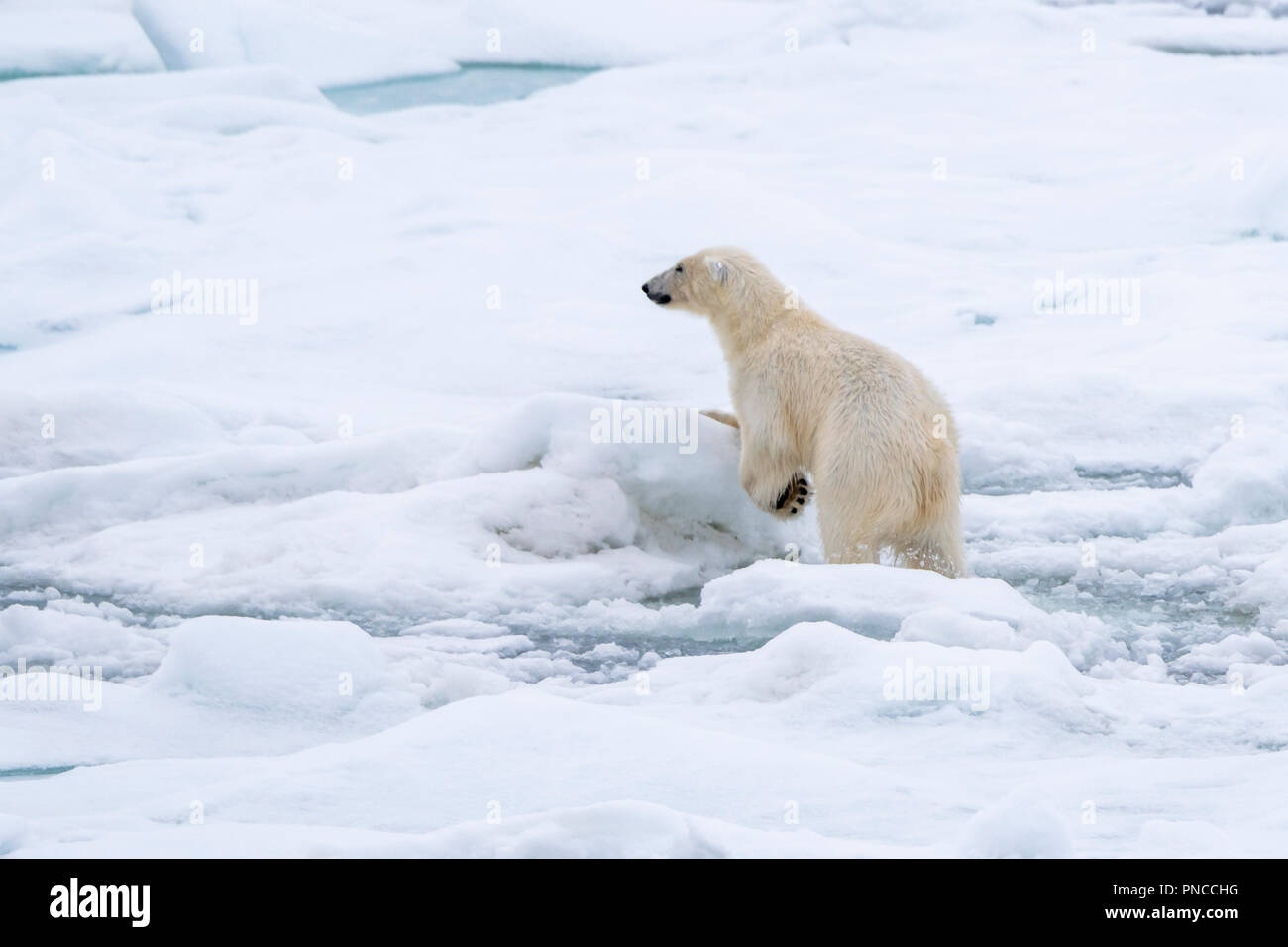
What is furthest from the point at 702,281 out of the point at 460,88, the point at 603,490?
the point at 460,88

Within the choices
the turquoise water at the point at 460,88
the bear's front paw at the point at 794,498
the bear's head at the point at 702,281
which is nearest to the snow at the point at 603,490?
the bear's front paw at the point at 794,498

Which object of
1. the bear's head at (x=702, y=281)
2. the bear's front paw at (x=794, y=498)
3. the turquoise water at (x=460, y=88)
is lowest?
the bear's front paw at (x=794, y=498)

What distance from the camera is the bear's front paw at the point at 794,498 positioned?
4379 mm

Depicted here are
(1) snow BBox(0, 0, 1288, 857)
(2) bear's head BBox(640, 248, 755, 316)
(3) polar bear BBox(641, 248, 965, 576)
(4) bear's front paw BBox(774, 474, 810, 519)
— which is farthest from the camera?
(2) bear's head BBox(640, 248, 755, 316)

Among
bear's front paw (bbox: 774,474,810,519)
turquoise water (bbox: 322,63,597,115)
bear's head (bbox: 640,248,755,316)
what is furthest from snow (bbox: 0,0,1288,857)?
turquoise water (bbox: 322,63,597,115)

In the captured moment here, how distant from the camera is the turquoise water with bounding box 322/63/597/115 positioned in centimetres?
1291

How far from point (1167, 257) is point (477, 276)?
13.0 feet

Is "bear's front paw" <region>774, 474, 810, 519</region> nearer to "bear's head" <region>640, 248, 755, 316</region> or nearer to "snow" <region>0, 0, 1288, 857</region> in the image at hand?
"snow" <region>0, 0, 1288, 857</region>

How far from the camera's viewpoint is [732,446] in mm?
4633

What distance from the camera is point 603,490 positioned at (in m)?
4.48

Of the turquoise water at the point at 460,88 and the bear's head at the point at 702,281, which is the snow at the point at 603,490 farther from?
the turquoise water at the point at 460,88

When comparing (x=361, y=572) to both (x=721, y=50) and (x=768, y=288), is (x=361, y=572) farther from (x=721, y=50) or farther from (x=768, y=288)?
(x=721, y=50)

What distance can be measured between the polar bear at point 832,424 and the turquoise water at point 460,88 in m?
8.67

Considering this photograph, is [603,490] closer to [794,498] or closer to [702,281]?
[794,498]
